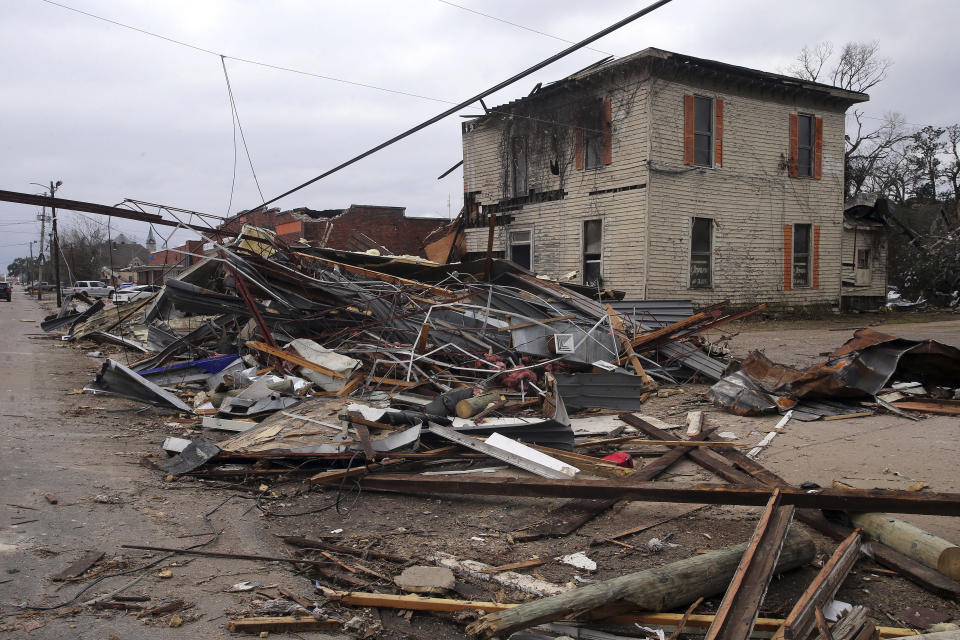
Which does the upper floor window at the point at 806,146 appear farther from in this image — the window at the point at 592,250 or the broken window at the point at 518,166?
the broken window at the point at 518,166

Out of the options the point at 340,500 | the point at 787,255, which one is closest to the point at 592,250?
the point at 787,255

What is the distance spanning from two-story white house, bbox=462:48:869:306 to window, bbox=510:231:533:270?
0.04 metres

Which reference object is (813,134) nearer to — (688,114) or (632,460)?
(688,114)

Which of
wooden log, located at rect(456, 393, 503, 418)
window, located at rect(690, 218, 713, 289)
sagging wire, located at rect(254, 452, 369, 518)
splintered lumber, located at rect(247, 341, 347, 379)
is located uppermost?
window, located at rect(690, 218, 713, 289)

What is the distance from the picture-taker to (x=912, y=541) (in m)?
3.30

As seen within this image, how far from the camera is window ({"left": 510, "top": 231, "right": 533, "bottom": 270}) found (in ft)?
63.1

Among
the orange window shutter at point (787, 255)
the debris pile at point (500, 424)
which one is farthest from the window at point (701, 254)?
the debris pile at point (500, 424)

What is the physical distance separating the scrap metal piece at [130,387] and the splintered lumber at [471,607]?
5330mm

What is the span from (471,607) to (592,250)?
1533cm

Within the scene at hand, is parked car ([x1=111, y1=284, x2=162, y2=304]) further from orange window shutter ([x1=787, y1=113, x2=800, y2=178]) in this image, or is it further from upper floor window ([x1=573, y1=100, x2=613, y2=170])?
orange window shutter ([x1=787, y1=113, x2=800, y2=178])

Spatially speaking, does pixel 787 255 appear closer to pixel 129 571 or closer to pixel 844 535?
pixel 844 535

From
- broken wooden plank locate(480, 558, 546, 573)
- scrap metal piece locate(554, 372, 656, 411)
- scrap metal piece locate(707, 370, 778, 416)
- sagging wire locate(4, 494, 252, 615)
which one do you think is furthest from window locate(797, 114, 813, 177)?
sagging wire locate(4, 494, 252, 615)

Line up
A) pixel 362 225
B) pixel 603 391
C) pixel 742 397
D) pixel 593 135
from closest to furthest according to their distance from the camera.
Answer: pixel 742 397
pixel 603 391
pixel 593 135
pixel 362 225

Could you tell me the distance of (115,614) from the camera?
2852mm
